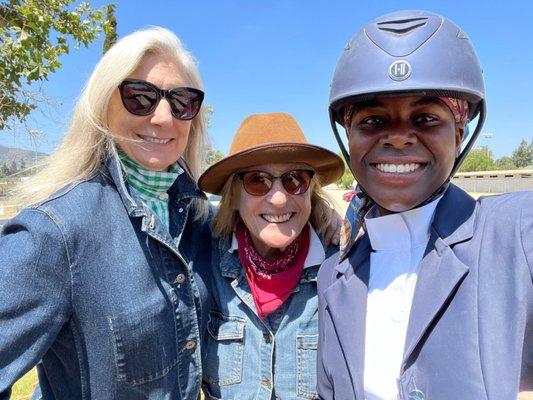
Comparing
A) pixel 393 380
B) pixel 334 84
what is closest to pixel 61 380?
pixel 393 380

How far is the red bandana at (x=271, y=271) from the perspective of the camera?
7.74 ft

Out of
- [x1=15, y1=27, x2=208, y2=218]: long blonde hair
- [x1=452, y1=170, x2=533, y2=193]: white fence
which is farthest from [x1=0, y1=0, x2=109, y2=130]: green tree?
[x1=452, y1=170, x2=533, y2=193]: white fence

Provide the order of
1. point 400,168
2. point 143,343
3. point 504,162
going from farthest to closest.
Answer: point 504,162 → point 143,343 → point 400,168

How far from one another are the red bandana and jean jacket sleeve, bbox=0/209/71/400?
1090 mm

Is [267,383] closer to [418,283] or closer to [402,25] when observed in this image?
[418,283]

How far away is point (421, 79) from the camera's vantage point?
147cm

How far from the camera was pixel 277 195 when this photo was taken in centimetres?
243

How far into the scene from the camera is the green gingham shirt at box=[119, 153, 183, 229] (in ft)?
6.84

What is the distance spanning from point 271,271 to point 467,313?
1.29 metres

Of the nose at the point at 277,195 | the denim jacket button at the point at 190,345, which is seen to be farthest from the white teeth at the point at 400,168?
the denim jacket button at the point at 190,345

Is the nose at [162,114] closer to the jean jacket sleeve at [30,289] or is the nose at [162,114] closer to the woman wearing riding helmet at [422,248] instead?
the jean jacket sleeve at [30,289]

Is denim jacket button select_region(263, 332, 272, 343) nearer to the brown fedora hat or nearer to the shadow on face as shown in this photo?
the shadow on face

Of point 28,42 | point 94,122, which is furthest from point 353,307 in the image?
point 28,42

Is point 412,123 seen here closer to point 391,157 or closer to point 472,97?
point 391,157
